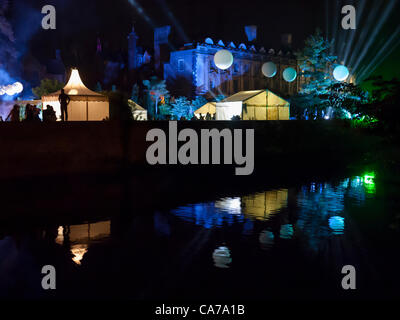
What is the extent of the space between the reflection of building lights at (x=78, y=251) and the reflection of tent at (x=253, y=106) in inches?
951

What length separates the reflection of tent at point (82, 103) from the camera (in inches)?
954

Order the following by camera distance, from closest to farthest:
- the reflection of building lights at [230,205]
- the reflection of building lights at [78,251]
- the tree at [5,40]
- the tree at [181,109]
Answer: the reflection of building lights at [78,251], the reflection of building lights at [230,205], the tree at [5,40], the tree at [181,109]

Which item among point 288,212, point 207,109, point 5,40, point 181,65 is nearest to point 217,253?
point 288,212

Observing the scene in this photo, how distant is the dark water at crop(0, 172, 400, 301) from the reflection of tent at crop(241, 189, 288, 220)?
5 cm

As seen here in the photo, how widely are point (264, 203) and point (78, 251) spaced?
598 centimetres

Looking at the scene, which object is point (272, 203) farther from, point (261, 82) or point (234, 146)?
point (261, 82)

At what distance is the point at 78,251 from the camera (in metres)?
7.90

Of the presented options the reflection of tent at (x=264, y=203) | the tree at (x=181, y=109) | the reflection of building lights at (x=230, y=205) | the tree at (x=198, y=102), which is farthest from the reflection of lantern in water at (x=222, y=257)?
the tree at (x=198, y=102)

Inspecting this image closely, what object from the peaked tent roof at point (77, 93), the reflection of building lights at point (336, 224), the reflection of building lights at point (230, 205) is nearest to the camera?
the reflection of building lights at point (336, 224)

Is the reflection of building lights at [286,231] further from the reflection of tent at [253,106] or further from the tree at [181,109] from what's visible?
the tree at [181,109]

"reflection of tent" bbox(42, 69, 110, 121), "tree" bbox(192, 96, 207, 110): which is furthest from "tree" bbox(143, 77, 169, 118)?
"reflection of tent" bbox(42, 69, 110, 121)

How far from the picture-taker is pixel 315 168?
20.0 metres
